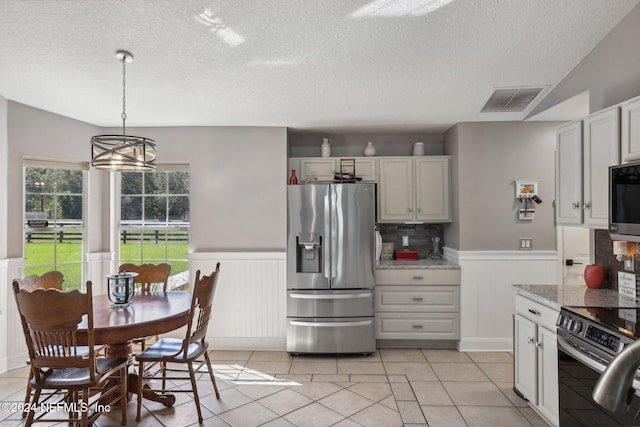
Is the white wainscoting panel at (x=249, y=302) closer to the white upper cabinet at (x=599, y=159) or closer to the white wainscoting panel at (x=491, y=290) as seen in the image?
the white wainscoting panel at (x=491, y=290)

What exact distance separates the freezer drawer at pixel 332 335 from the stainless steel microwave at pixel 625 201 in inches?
92.2

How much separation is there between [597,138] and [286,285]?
2.94m

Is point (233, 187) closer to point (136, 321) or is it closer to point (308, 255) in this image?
point (308, 255)

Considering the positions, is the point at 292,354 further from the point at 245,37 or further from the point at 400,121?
the point at 245,37

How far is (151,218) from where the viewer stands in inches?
174

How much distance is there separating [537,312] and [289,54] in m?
2.55

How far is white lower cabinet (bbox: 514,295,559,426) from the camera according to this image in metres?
2.39

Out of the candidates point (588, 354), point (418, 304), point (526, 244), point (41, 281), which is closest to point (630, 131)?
point (588, 354)

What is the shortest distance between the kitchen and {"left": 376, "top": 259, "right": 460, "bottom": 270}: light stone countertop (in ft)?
0.42

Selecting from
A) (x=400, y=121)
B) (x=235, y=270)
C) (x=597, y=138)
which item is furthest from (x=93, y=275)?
(x=597, y=138)

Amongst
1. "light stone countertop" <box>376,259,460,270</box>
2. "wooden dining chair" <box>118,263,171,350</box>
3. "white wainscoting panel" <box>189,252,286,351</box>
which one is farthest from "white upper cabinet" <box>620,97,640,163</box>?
"wooden dining chair" <box>118,263,171,350</box>

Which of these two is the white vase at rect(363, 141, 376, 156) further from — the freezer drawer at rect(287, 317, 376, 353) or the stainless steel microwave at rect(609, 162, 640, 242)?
the stainless steel microwave at rect(609, 162, 640, 242)

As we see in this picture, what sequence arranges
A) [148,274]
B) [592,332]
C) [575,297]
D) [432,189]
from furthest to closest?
[432,189] < [148,274] < [575,297] < [592,332]

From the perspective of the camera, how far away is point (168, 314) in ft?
8.43
